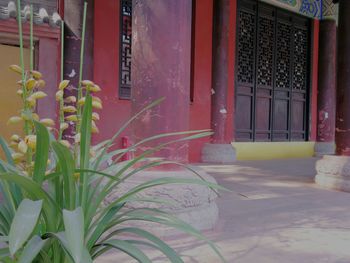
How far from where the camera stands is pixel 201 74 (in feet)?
24.7

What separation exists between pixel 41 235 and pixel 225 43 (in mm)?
6587

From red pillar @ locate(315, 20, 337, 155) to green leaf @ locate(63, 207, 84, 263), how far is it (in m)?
8.97

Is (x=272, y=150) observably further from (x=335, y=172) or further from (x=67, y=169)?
(x=67, y=169)

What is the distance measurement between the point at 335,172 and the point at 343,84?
3.35ft

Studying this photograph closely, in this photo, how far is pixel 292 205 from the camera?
3871 millimetres

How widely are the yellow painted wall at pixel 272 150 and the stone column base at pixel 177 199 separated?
5.36 m

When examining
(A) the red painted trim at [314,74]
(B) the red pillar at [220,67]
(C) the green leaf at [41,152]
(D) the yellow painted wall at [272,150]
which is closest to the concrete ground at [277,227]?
(C) the green leaf at [41,152]

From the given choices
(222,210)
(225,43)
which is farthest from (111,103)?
(222,210)

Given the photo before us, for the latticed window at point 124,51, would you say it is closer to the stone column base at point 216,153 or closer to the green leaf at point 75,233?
the stone column base at point 216,153

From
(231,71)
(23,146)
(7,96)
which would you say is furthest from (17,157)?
(231,71)

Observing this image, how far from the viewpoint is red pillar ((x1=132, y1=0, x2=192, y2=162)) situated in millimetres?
2766

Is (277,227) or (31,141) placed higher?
(31,141)

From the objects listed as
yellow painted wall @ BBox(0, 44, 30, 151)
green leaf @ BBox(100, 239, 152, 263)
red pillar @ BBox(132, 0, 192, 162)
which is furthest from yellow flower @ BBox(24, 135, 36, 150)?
yellow painted wall @ BBox(0, 44, 30, 151)

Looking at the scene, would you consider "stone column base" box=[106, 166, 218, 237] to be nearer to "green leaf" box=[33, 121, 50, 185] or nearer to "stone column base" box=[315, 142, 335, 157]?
"green leaf" box=[33, 121, 50, 185]
